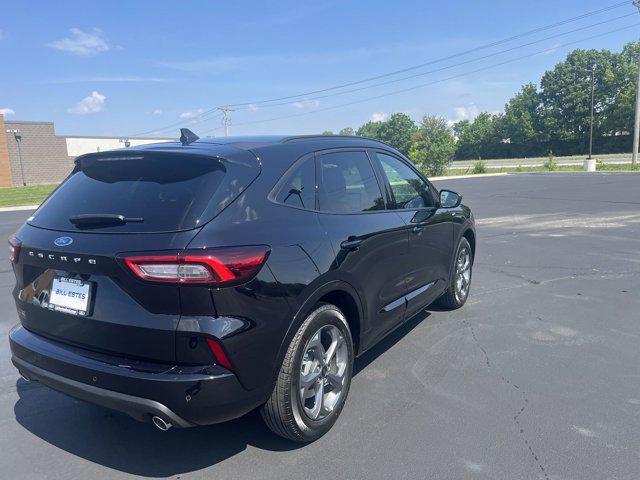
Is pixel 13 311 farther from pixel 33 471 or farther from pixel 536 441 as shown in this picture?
pixel 536 441

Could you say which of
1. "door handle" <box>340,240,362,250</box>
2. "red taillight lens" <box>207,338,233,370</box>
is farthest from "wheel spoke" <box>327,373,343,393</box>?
"red taillight lens" <box>207,338,233,370</box>

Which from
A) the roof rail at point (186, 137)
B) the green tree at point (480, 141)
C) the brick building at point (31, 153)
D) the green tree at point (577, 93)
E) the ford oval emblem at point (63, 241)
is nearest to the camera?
the ford oval emblem at point (63, 241)

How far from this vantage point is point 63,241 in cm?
275

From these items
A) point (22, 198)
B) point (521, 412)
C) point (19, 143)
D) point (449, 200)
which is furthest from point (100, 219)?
point (19, 143)

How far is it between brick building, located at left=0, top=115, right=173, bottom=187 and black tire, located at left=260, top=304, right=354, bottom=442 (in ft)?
164

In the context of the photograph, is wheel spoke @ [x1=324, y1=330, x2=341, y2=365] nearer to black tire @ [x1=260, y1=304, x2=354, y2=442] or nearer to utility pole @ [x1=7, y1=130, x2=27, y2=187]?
black tire @ [x1=260, y1=304, x2=354, y2=442]

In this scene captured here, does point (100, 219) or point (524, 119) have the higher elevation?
point (524, 119)

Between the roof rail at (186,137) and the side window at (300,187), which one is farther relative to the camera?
the roof rail at (186,137)

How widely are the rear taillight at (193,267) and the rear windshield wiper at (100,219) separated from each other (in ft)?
0.85

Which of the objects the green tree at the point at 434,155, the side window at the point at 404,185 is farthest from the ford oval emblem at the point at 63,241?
the green tree at the point at 434,155

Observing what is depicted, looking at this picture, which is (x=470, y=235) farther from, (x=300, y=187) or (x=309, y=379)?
(x=309, y=379)

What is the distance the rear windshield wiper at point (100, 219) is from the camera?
2.63 meters

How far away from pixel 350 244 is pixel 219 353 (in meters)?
1.19

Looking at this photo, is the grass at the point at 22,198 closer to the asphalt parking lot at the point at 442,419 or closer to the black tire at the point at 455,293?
the asphalt parking lot at the point at 442,419
